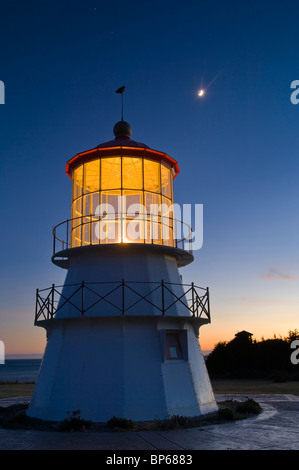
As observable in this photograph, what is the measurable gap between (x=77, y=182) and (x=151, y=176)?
2.72 m

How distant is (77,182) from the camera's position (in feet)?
52.4

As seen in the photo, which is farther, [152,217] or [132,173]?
[132,173]

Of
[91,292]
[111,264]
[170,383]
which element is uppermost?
[111,264]

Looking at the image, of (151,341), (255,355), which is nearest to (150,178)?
(151,341)

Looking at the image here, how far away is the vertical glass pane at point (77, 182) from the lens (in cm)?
1577

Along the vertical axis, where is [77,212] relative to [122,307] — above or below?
above

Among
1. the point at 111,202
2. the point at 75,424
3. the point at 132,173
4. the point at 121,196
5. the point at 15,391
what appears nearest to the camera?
the point at 75,424

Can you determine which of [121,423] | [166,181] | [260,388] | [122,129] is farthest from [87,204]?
[260,388]

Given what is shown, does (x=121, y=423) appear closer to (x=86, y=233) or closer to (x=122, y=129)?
(x=86, y=233)

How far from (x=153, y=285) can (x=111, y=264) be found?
1611 millimetres

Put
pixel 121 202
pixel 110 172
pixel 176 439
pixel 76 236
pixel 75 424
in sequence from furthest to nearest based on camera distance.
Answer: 1. pixel 110 172
2. pixel 76 236
3. pixel 121 202
4. pixel 75 424
5. pixel 176 439

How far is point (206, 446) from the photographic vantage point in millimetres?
9914
